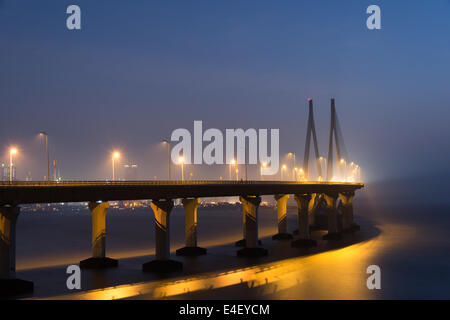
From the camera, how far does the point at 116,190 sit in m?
52.7

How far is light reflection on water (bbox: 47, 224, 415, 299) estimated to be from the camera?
45.0 m

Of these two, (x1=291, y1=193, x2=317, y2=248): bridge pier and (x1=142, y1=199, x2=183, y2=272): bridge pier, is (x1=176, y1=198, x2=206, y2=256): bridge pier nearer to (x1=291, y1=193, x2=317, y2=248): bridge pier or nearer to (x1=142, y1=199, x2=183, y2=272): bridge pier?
(x1=142, y1=199, x2=183, y2=272): bridge pier

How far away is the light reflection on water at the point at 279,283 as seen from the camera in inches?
1770

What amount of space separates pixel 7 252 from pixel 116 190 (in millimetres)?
13596

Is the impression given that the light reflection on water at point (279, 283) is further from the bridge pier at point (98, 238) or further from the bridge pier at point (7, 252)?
the bridge pier at point (98, 238)

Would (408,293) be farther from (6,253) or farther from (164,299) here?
(6,253)

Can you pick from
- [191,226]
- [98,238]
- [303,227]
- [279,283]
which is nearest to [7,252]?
[98,238]

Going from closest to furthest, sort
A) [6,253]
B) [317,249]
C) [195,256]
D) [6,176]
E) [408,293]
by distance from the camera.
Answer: [6,253] → [408,293] → [6,176] → [195,256] → [317,249]

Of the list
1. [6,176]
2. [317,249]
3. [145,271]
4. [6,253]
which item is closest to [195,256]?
[145,271]

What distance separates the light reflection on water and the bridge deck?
9.16 m

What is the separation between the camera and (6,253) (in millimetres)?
41688

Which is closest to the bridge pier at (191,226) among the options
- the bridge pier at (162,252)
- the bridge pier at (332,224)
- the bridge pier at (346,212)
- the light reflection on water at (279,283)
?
the bridge pier at (162,252)

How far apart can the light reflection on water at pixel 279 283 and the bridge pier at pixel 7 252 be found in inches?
166
